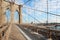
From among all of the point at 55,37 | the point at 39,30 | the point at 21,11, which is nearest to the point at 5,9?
the point at 21,11

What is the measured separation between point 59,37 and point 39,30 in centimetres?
102

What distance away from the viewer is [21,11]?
14.1 meters

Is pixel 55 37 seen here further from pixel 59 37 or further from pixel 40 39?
pixel 40 39

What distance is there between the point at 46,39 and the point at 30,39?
427 mm

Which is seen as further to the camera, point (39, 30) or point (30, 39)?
point (39, 30)

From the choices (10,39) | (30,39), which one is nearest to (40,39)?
(30,39)

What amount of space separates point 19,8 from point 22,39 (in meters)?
10.5

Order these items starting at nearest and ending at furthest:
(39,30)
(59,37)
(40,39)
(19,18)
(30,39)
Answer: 1. (30,39)
2. (40,39)
3. (59,37)
4. (39,30)
5. (19,18)

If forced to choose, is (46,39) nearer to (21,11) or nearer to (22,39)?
(22,39)

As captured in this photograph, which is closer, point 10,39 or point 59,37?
point 10,39

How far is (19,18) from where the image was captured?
44.0 ft

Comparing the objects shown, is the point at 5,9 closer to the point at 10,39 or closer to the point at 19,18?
the point at 19,18

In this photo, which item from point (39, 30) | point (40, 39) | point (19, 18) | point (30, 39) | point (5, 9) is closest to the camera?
point (30, 39)

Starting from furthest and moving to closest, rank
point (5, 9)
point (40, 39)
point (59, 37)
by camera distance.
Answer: point (5, 9), point (59, 37), point (40, 39)
